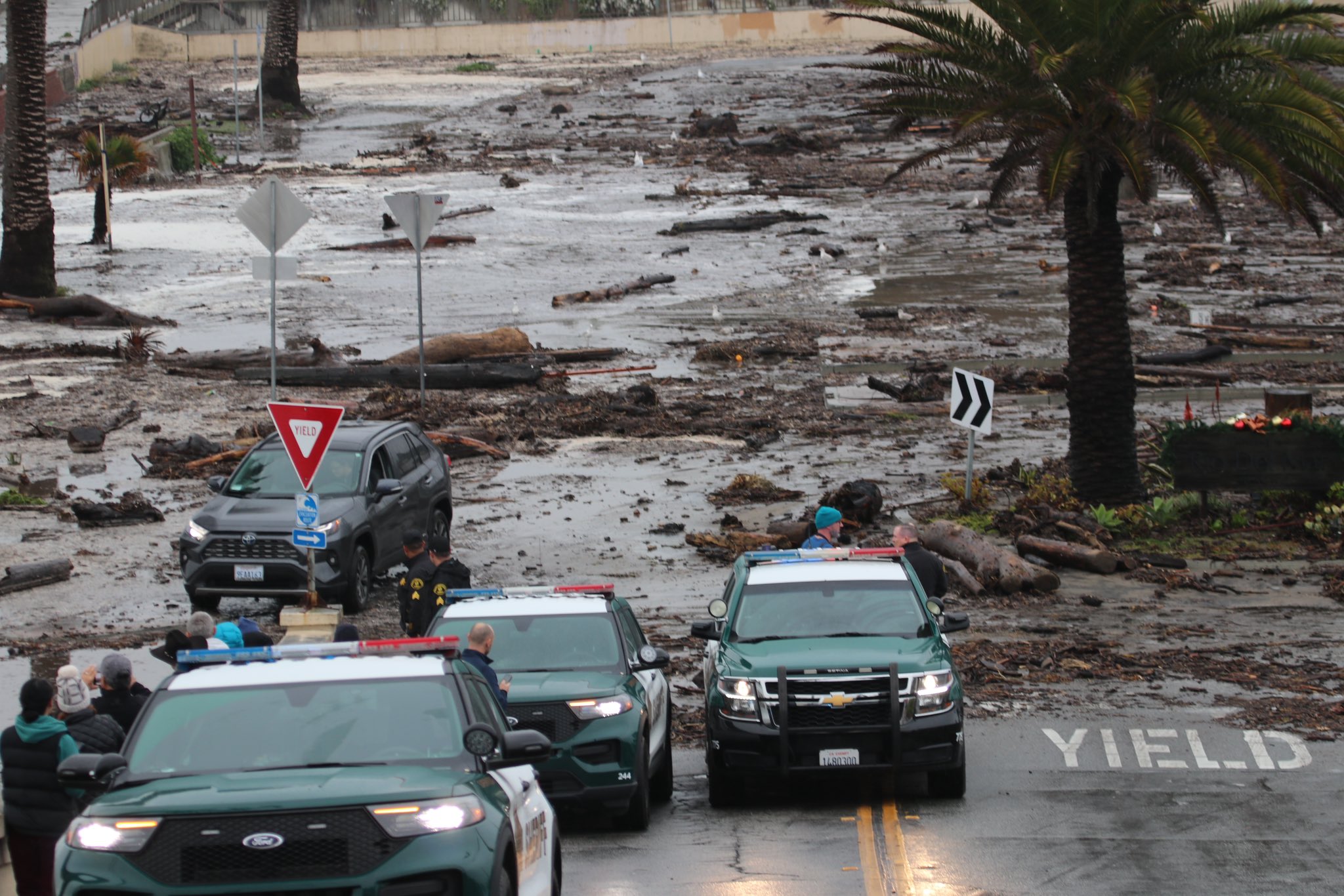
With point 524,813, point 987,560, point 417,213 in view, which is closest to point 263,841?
point 524,813

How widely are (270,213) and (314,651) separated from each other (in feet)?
38.2

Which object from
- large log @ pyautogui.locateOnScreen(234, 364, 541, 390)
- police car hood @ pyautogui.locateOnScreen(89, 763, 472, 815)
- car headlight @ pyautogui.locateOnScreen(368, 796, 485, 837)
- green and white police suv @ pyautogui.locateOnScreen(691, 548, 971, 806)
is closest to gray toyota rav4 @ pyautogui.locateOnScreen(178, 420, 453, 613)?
green and white police suv @ pyautogui.locateOnScreen(691, 548, 971, 806)

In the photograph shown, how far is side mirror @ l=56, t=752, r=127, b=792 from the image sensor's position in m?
7.42

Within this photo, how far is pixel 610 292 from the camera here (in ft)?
132

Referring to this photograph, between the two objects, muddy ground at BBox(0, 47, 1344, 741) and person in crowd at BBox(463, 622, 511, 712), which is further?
muddy ground at BBox(0, 47, 1344, 741)

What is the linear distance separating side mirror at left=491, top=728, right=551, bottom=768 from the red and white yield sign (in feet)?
25.2

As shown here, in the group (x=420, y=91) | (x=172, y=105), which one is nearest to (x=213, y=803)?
(x=172, y=105)

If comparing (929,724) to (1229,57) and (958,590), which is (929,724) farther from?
(1229,57)

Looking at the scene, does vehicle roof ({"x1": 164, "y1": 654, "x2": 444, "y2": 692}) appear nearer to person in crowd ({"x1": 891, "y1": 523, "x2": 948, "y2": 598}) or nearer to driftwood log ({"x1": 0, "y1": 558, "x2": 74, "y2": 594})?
person in crowd ({"x1": 891, "y1": 523, "x2": 948, "y2": 598})

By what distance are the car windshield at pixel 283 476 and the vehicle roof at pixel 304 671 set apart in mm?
10543

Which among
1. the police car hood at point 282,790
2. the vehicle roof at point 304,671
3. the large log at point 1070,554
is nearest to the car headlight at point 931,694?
the vehicle roof at point 304,671

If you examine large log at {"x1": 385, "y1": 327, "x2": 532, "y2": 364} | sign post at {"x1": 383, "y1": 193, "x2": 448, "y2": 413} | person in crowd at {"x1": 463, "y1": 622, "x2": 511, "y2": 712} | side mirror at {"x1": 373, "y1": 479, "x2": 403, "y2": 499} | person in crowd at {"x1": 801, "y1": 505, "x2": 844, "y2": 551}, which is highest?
sign post at {"x1": 383, "y1": 193, "x2": 448, "y2": 413}

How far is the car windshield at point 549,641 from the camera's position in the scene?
12.1 meters

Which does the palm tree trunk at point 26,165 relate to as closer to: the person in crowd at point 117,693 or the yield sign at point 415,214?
the yield sign at point 415,214
